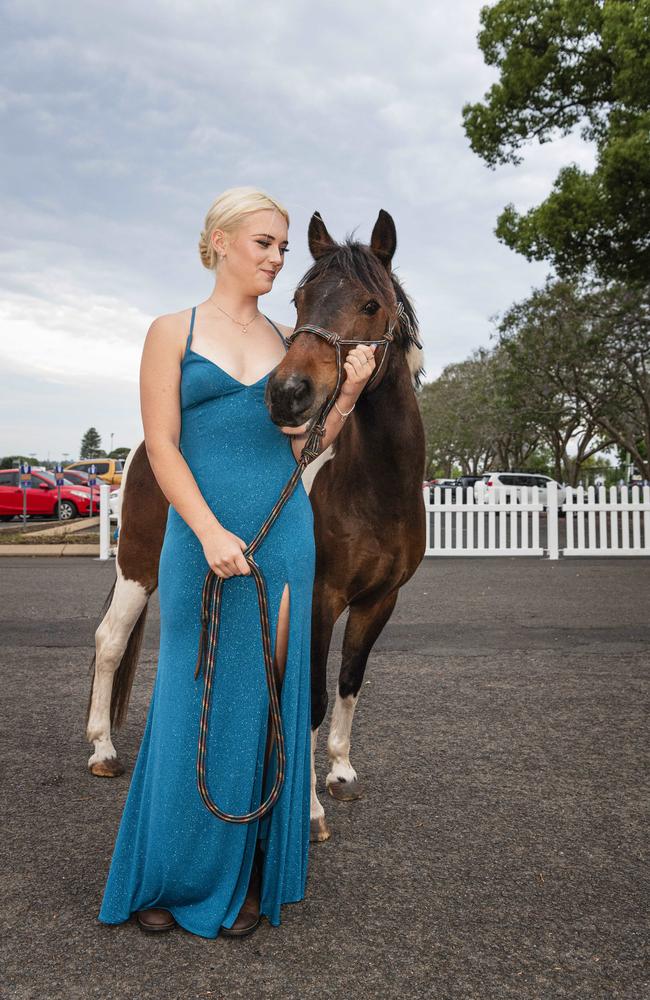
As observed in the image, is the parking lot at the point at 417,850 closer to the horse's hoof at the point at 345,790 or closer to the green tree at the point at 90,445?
the horse's hoof at the point at 345,790

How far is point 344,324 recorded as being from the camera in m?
2.52

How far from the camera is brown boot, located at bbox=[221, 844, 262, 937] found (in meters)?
2.10

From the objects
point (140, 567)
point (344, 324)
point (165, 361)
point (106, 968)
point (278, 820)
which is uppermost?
point (344, 324)

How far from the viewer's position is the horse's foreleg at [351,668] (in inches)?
129

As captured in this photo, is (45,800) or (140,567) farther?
(140,567)

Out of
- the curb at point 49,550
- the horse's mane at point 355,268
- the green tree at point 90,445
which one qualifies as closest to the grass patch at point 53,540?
the curb at point 49,550

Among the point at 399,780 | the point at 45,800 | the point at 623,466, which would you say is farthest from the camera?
the point at 623,466

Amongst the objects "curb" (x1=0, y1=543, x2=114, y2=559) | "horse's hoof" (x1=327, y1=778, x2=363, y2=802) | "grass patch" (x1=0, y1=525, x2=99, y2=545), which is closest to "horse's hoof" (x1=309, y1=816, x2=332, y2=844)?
"horse's hoof" (x1=327, y1=778, x2=363, y2=802)

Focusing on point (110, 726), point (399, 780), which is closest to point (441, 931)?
point (399, 780)

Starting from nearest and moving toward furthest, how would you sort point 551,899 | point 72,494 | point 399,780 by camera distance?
point 551,899
point 399,780
point 72,494

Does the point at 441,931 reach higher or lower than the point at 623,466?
lower

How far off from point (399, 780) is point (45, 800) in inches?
59.5

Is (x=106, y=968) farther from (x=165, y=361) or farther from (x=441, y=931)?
(x=165, y=361)

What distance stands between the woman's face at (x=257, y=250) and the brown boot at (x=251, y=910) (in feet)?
5.58
